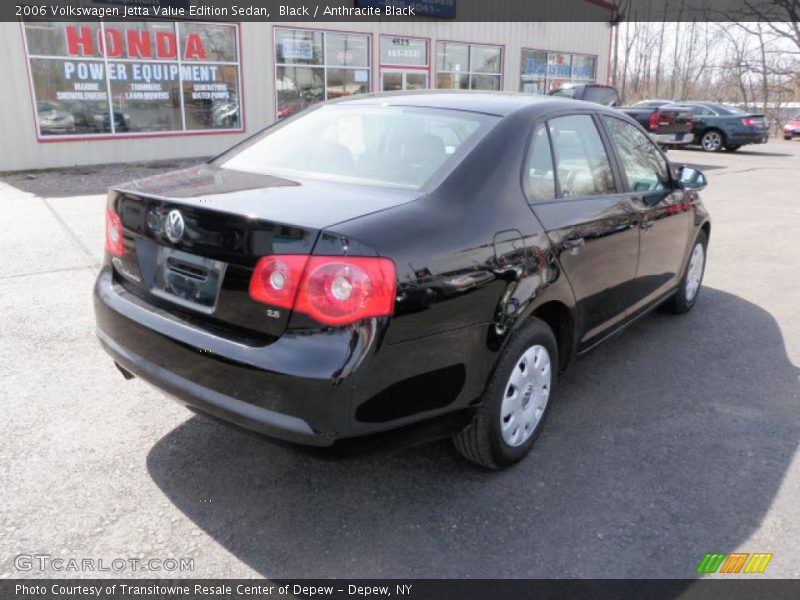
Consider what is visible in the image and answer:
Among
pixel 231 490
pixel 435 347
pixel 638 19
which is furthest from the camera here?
pixel 638 19

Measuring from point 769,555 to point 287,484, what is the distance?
1.97 m

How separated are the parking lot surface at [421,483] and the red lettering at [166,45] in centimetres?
1151

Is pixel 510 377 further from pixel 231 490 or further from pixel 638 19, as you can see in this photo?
pixel 638 19

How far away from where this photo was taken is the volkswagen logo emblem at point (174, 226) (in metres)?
2.61

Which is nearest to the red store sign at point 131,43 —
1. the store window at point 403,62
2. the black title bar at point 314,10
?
the black title bar at point 314,10

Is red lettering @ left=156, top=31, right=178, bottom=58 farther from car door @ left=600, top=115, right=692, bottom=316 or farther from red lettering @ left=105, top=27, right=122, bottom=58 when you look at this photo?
car door @ left=600, top=115, right=692, bottom=316

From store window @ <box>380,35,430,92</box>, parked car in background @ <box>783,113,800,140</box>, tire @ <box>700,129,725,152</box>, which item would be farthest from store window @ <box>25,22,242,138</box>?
parked car in background @ <box>783,113,800,140</box>

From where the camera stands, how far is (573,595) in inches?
94.2

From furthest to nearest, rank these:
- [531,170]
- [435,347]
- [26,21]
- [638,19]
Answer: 1. [638,19]
2. [26,21]
3. [531,170]
4. [435,347]

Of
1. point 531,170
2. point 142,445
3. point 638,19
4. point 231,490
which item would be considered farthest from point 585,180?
point 638,19

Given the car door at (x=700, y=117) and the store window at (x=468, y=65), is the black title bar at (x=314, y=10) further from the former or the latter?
the car door at (x=700, y=117)

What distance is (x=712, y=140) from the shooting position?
21281 mm

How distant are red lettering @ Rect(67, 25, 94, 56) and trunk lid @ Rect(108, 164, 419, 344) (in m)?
12.3

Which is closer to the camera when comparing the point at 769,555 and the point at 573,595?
the point at 573,595
